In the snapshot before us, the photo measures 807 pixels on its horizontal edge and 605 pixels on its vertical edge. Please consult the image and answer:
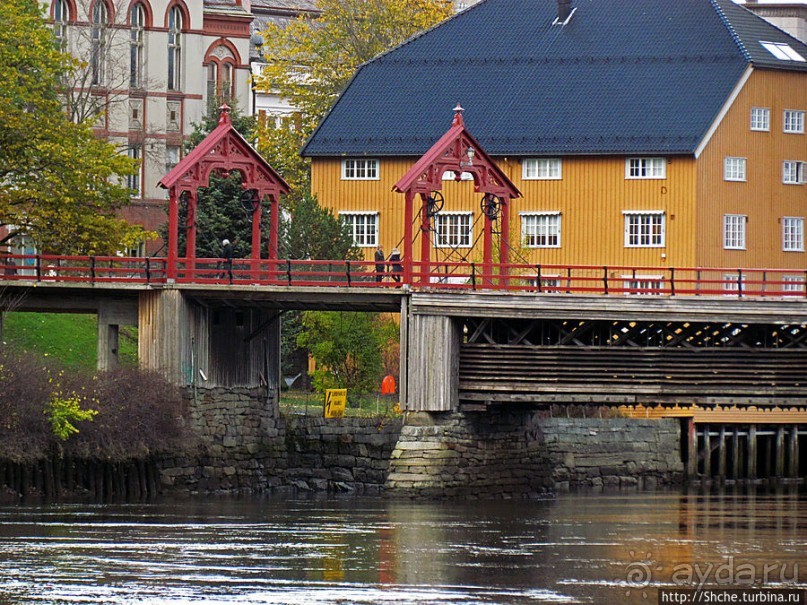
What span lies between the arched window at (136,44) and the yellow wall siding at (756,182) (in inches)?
1250

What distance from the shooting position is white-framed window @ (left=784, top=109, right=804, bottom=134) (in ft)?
272

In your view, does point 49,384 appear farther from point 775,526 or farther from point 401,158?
point 401,158

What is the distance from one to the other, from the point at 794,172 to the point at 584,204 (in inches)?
339

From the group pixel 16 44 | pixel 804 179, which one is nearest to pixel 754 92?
pixel 804 179

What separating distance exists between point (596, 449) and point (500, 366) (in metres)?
12.7

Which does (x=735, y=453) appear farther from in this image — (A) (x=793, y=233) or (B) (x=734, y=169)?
(B) (x=734, y=169)

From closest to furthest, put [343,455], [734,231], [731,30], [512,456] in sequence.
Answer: [512,456], [343,455], [734,231], [731,30]

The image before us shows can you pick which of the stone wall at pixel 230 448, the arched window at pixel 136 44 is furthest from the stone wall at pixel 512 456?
the arched window at pixel 136 44

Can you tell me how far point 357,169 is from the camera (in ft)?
275

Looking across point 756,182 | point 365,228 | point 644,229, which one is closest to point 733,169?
point 756,182

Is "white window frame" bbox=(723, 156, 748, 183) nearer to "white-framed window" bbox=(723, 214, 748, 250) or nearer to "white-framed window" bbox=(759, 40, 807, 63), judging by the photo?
"white-framed window" bbox=(723, 214, 748, 250)

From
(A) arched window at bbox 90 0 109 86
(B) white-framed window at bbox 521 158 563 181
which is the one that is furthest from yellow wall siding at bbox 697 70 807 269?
(A) arched window at bbox 90 0 109 86

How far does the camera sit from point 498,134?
270 feet

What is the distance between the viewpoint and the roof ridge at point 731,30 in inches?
3191
